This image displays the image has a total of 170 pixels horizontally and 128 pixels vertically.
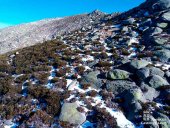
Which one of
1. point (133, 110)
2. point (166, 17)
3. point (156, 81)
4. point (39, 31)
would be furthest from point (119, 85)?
point (39, 31)

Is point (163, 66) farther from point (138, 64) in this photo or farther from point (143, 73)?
point (143, 73)

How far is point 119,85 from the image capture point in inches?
782

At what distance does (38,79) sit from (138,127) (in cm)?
926

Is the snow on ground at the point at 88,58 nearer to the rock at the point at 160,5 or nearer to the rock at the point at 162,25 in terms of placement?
the rock at the point at 162,25

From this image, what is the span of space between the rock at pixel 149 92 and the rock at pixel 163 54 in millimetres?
5354

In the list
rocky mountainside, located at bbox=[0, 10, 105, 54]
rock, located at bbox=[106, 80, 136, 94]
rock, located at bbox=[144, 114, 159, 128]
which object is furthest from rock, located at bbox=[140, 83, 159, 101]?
rocky mountainside, located at bbox=[0, 10, 105, 54]

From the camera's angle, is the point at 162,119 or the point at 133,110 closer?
the point at 162,119

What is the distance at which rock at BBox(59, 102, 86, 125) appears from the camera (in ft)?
54.4

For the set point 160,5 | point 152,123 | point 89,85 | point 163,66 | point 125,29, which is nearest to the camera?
point 152,123

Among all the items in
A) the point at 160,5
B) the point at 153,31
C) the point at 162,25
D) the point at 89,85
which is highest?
the point at 160,5

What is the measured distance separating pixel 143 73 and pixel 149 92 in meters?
1.95

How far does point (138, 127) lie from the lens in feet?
53.5

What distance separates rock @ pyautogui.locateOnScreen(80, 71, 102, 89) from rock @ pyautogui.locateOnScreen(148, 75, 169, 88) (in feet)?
12.8

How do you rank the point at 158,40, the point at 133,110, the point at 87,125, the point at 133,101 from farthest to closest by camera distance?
the point at 158,40, the point at 133,101, the point at 133,110, the point at 87,125
